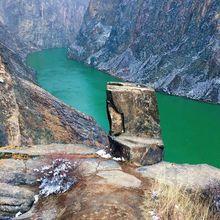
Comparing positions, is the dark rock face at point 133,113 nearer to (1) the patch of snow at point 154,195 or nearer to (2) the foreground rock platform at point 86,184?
(2) the foreground rock platform at point 86,184

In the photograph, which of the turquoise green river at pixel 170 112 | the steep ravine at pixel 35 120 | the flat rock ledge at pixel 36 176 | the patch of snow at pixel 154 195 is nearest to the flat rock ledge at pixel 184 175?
the flat rock ledge at pixel 36 176

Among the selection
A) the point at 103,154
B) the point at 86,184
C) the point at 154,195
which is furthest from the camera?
the point at 103,154

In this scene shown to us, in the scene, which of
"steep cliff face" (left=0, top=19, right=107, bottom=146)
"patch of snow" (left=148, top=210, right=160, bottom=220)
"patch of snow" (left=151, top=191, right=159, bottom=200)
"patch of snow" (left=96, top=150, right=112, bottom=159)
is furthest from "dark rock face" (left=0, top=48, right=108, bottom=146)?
"patch of snow" (left=148, top=210, right=160, bottom=220)

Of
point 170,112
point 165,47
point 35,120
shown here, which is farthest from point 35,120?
point 165,47

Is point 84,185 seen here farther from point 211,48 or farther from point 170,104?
point 211,48

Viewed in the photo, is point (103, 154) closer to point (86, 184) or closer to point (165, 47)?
point (86, 184)

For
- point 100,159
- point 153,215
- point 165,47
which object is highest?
point 153,215
